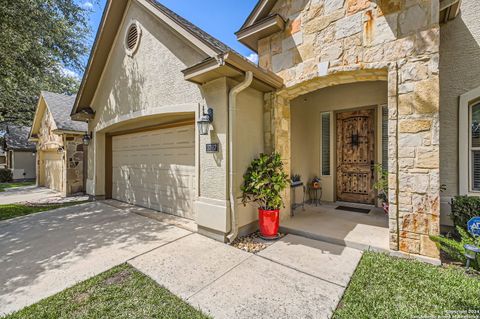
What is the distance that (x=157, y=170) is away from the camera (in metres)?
6.59

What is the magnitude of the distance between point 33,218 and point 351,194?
9251 millimetres

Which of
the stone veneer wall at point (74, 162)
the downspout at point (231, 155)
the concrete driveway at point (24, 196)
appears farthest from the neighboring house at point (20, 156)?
the downspout at point (231, 155)

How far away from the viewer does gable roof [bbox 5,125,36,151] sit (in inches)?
706

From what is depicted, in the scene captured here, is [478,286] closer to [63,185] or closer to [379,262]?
[379,262]

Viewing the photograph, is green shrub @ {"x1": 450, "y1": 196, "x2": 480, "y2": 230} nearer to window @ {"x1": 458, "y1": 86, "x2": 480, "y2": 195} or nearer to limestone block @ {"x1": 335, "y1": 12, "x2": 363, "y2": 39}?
window @ {"x1": 458, "y1": 86, "x2": 480, "y2": 195}

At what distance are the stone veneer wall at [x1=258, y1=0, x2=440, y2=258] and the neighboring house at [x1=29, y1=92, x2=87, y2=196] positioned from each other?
11027 millimetres

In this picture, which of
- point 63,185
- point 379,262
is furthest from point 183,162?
point 63,185

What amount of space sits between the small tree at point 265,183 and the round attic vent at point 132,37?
16.1 ft

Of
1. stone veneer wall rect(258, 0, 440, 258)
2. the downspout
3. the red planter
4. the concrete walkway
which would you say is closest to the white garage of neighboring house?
the downspout

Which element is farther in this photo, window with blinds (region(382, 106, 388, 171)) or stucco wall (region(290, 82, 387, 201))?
stucco wall (region(290, 82, 387, 201))

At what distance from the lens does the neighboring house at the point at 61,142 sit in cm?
1013

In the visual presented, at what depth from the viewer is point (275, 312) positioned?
7.82 ft

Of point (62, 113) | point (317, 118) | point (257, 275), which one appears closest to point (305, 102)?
point (317, 118)

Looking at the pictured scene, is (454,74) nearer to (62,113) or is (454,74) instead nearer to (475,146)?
(475,146)
